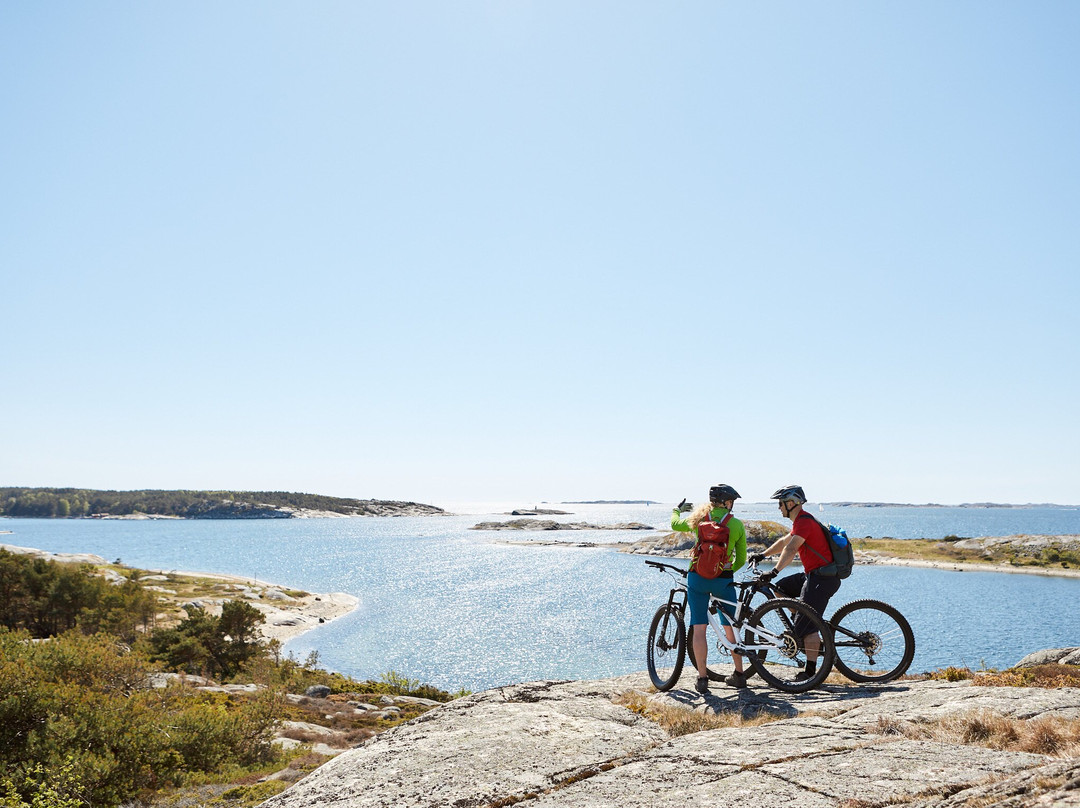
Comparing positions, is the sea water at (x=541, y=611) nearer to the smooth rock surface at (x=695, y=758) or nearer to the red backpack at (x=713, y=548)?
the red backpack at (x=713, y=548)

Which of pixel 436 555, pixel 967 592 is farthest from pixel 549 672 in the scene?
pixel 436 555

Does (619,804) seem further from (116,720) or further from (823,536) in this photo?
(116,720)

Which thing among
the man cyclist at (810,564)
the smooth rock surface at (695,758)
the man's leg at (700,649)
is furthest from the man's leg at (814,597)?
the man's leg at (700,649)

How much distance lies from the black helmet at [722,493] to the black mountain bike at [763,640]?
1128 mm

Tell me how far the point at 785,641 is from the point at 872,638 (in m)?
1.18

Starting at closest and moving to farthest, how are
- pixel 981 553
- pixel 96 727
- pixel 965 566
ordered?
pixel 96 727, pixel 965 566, pixel 981 553

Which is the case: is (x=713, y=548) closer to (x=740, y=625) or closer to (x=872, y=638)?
(x=740, y=625)

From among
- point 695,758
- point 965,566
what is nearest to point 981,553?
point 965,566

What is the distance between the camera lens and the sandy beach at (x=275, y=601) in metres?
59.9

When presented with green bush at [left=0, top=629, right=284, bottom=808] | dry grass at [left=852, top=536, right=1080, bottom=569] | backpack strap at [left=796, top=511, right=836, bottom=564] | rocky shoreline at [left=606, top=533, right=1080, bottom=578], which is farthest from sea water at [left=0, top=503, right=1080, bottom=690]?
green bush at [left=0, top=629, right=284, bottom=808]

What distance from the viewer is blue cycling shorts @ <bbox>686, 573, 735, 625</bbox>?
9000mm

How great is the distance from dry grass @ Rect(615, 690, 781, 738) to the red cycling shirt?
241 centimetres

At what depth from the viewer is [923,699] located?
6770mm

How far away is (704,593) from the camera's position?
9.09 m
